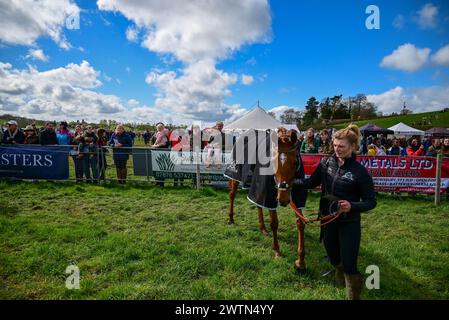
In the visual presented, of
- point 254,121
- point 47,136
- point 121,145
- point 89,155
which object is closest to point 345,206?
point 121,145

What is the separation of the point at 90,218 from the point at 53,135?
20.5 ft

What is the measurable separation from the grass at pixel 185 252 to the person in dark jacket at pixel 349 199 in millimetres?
655

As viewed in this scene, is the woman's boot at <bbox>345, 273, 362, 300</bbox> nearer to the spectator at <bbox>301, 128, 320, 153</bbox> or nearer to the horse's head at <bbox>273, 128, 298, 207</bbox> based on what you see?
the horse's head at <bbox>273, 128, 298, 207</bbox>

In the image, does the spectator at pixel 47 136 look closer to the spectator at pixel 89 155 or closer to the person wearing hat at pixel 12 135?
the person wearing hat at pixel 12 135

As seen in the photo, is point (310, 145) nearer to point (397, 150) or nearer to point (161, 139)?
point (397, 150)

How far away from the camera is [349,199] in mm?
3053

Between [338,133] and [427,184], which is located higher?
[338,133]

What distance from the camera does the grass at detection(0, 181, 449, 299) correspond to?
350 cm

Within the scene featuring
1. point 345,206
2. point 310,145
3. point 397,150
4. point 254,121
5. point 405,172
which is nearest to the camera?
point 345,206

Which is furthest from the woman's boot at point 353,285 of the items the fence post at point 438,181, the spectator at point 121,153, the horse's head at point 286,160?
the spectator at point 121,153

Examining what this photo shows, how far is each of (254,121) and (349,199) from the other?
1358 centimetres

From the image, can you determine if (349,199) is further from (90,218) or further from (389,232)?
(90,218)

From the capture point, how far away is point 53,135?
34.9 feet
